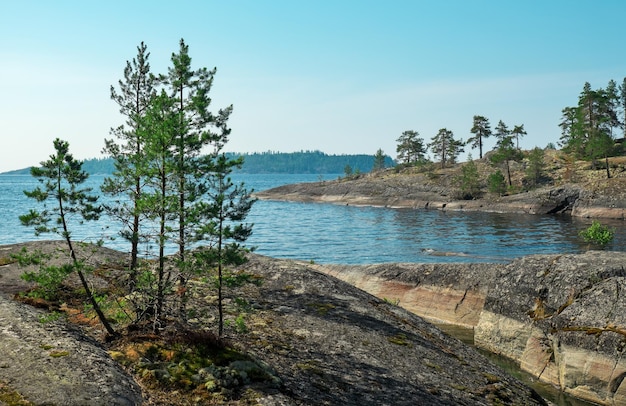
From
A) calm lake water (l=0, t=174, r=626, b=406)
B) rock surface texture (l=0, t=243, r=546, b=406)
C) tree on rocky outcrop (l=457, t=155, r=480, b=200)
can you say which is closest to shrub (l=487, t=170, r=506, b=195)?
tree on rocky outcrop (l=457, t=155, r=480, b=200)

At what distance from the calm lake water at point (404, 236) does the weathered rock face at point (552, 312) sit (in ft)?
64.4

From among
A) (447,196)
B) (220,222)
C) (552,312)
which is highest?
(220,222)

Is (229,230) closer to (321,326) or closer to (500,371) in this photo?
(321,326)

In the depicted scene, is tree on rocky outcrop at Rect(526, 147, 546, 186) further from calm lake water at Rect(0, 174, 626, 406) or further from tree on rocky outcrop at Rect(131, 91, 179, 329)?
tree on rocky outcrop at Rect(131, 91, 179, 329)

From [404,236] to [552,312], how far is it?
51.6 m

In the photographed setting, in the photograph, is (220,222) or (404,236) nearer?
(220,222)

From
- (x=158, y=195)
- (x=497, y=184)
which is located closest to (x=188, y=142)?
(x=158, y=195)

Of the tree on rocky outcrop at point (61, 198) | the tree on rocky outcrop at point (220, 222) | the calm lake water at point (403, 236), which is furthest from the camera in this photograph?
the calm lake water at point (403, 236)

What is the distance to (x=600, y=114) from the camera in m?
124

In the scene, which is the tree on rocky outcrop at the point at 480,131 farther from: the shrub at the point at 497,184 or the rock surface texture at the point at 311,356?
the rock surface texture at the point at 311,356

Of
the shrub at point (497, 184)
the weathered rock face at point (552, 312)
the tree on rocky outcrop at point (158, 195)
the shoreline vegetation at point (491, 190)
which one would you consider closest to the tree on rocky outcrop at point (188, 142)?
the tree on rocky outcrop at point (158, 195)

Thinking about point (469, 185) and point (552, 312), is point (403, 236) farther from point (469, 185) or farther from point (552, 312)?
point (469, 185)

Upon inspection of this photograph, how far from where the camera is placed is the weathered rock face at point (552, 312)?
21062mm

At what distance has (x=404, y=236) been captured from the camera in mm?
75875
